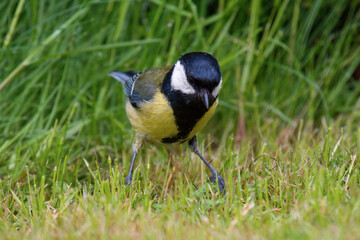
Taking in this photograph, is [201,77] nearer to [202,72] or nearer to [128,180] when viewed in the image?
[202,72]

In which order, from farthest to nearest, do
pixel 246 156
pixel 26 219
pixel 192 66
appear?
pixel 246 156, pixel 192 66, pixel 26 219

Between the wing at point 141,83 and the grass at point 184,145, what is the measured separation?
23 centimetres

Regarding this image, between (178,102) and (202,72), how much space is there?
281 millimetres

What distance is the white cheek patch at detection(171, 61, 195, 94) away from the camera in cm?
294

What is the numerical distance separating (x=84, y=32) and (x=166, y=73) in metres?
1.22

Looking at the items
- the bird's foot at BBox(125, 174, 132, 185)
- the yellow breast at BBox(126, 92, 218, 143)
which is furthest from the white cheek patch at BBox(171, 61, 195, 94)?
the bird's foot at BBox(125, 174, 132, 185)

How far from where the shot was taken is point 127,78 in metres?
3.89

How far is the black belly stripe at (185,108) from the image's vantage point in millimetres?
2961

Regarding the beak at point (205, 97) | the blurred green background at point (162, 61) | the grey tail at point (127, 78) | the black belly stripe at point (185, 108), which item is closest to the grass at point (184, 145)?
the blurred green background at point (162, 61)

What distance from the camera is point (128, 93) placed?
12.1 feet

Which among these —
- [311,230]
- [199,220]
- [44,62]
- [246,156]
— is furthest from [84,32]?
[311,230]

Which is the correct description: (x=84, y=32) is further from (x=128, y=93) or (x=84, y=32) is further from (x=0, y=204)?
(x=0, y=204)

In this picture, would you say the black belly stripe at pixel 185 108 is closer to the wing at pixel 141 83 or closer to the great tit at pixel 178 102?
the great tit at pixel 178 102

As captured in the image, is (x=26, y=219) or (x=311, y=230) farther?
(x=26, y=219)
